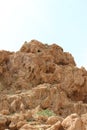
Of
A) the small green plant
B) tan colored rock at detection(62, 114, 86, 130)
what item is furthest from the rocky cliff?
tan colored rock at detection(62, 114, 86, 130)

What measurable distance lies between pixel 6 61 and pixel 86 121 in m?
15.9

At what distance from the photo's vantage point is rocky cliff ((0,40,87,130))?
3156cm

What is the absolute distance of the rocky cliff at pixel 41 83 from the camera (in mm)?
31562

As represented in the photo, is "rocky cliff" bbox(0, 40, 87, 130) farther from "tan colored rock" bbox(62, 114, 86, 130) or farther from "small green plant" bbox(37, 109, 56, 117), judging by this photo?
"tan colored rock" bbox(62, 114, 86, 130)

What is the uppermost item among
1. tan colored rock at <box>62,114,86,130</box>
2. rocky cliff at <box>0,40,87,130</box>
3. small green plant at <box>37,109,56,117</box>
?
rocky cliff at <box>0,40,87,130</box>

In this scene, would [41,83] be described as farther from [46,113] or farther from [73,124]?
[73,124]

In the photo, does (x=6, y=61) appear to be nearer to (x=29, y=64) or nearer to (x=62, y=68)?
(x=29, y=64)

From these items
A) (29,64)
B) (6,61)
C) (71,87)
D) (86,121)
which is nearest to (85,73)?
(71,87)

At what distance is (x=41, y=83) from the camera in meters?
38.1

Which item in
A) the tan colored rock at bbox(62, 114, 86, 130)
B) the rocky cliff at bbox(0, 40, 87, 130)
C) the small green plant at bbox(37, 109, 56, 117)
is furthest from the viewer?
the rocky cliff at bbox(0, 40, 87, 130)

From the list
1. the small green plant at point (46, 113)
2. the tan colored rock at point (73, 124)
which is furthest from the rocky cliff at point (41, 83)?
the tan colored rock at point (73, 124)

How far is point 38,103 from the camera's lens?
32906 mm

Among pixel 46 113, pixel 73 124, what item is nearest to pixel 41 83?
pixel 46 113

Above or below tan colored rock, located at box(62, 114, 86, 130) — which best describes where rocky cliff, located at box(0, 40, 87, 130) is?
above
